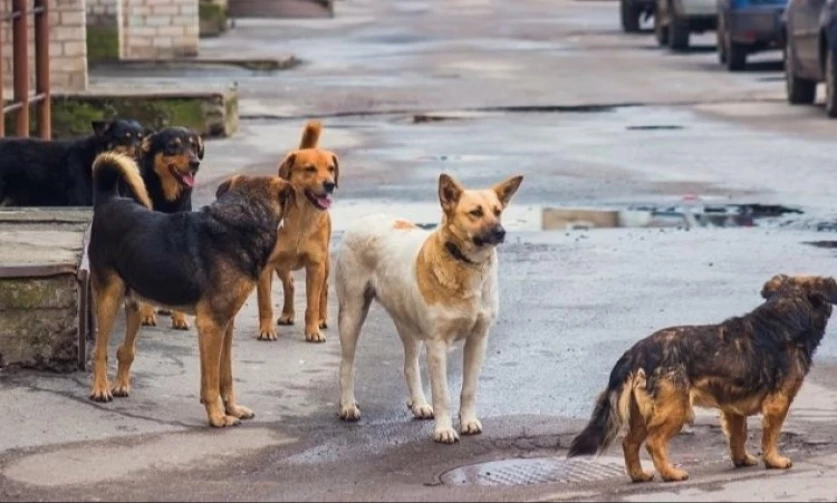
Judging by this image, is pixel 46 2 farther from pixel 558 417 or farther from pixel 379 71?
pixel 379 71

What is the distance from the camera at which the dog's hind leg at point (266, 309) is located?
10.8 m

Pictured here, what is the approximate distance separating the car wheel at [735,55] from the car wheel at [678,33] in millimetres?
4604

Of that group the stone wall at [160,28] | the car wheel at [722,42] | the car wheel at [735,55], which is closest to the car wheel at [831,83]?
the car wheel at [735,55]

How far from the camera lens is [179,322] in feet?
36.4

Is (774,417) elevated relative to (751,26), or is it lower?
elevated

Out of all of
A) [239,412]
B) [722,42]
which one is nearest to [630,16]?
[722,42]

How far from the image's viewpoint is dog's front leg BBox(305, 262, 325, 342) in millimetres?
10812

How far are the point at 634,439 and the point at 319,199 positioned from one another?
11.2 feet

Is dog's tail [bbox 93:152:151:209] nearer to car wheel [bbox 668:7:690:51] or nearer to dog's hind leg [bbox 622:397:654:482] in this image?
dog's hind leg [bbox 622:397:654:482]

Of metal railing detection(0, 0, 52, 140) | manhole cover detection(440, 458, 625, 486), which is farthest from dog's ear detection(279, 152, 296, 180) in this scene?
metal railing detection(0, 0, 52, 140)

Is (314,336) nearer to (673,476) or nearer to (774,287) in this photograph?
(774,287)

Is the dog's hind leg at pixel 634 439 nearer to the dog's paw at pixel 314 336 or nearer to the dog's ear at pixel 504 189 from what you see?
the dog's ear at pixel 504 189

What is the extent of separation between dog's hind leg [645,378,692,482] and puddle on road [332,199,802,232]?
6834 mm

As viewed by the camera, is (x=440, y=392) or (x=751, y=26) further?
(x=751, y=26)
